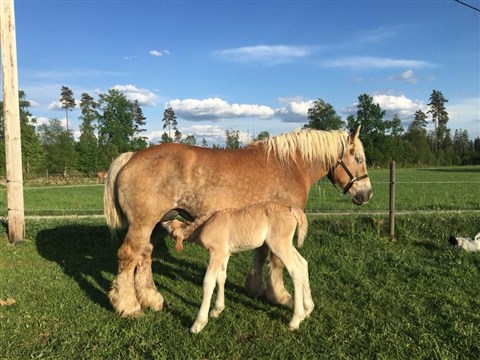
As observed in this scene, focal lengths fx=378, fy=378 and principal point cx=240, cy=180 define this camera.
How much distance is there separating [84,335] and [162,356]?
3.78 feet

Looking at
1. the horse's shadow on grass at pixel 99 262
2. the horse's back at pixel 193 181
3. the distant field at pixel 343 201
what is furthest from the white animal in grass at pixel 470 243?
the horse's shadow on grass at pixel 99 262

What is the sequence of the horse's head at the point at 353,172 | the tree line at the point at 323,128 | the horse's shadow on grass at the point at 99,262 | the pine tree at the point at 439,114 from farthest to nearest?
1. the pine tree at the point at 439,114
2. the tree line at the point at 323,128
3. the horse's shadow on grass at the point at 99,262
4. the horse's head at the point at 353,172

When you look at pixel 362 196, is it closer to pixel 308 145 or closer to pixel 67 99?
pixel 308 145

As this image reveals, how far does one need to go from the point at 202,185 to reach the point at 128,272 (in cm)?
151

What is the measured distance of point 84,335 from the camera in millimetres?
4328

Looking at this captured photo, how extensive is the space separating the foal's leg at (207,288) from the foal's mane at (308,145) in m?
1.70

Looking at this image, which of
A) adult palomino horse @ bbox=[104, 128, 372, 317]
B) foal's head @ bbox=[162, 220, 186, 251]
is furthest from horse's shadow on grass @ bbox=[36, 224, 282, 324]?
foal's head @ bbox=[162, 220, 186, 251]

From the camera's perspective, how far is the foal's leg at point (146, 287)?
16.9 ft

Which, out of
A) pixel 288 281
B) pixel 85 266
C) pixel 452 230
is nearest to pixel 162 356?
pixel 288 281

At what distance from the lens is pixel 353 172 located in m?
5.69

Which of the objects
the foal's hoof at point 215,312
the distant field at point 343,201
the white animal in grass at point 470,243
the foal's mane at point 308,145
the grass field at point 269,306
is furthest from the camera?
the distant field at point 343,201

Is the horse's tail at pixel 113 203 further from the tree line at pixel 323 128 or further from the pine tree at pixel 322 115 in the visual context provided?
the pine tree at pixel 322 115

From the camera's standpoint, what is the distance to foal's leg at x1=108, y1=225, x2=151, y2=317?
4789 mm

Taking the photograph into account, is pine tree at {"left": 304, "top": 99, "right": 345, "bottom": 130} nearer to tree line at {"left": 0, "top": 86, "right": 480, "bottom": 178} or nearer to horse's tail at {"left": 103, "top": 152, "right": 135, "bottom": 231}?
tree line at {"left": 0, "top": 86, "right": 480, "bottom": 178}
